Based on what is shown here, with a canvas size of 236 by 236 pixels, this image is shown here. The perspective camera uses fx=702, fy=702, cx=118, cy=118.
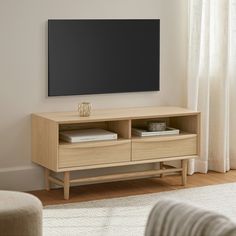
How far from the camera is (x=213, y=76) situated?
6461 mm

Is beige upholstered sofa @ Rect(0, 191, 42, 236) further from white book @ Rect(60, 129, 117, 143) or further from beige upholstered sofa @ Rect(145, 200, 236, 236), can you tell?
white book @ Rect(60, 129, 117, 143)

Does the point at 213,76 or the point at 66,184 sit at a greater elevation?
the point at 213,76

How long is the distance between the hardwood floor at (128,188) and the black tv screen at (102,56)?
79cm

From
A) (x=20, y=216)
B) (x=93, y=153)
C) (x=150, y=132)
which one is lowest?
(x=20, y=216)

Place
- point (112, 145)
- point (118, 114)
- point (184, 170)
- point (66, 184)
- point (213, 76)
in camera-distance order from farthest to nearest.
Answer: point (213, 76) < point (184, 170) < point (118, 114) < point (112, 145) < point (66, 184)

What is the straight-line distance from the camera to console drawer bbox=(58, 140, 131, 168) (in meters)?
5.35

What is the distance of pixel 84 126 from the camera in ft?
19.3

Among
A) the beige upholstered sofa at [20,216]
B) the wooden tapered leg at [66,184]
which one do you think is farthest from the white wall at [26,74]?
the beige upholstered sofa at [20,216]

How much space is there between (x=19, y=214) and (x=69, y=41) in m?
2.30

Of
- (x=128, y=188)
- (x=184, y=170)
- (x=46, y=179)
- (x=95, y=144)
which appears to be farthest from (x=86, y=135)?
(x=184, y=170)

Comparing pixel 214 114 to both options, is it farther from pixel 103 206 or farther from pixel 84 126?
pixel 103 206

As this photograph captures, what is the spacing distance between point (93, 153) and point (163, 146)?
653mm

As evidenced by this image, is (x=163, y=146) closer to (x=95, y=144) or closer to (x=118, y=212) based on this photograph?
(x=95, y=144)

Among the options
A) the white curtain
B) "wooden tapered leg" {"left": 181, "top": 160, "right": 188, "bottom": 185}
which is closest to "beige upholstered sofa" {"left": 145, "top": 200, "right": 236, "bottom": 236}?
"wooden tapered leg" {"left": 181, "top": 160, "right": 188, "bottom": 185}
